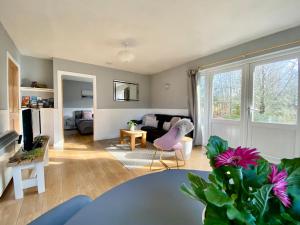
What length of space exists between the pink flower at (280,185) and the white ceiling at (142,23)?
2.22 m

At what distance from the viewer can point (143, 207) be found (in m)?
0.62

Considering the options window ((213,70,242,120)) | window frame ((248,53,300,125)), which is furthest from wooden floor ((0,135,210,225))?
window frame ((248,53,300,125))

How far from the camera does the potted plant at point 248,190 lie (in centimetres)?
38

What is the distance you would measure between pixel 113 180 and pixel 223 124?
9.13 ft

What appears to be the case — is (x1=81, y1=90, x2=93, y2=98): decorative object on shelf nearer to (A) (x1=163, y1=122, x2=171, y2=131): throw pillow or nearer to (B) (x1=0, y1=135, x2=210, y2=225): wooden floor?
(B) (x1=0, y1=135, x2=210, y2=225): wooden floor

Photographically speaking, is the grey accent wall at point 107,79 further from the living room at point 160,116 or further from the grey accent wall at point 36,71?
the grey accent wall at point 36,71

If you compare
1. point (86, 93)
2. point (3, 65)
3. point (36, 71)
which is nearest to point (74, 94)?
point (86, 93)

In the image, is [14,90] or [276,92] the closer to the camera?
[276,92]

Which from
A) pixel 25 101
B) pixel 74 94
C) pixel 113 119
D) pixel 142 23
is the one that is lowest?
pixel 113 119

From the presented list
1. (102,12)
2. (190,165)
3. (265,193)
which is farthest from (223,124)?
(265,193)

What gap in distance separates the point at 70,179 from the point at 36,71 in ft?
11.2

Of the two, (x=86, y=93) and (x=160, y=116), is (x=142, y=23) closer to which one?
(x=160, y=116)

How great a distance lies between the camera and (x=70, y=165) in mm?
2955

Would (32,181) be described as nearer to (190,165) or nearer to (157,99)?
(190,165)
